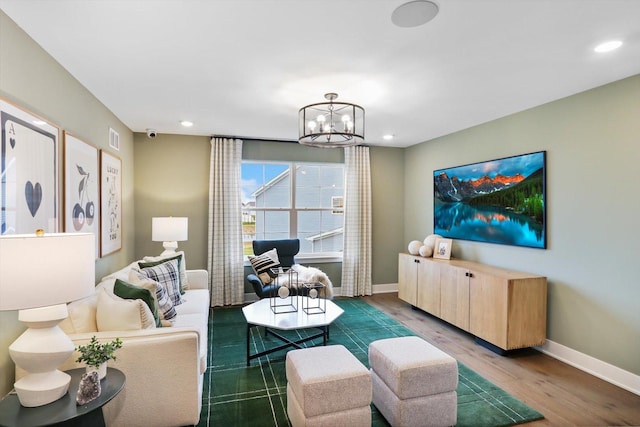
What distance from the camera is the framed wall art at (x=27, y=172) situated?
6.19 feet

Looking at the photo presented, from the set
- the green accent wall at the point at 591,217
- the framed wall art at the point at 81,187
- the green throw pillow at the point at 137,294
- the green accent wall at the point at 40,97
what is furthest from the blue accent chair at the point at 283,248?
the green accent wall at the point at 591,217

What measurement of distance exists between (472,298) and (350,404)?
7.44ft

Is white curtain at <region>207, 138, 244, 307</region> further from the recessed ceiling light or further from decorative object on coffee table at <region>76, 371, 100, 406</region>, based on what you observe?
the recessed ceiling light

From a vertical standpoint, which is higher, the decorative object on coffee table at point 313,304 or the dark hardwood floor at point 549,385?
the decorative object on coffee table at point 313,304

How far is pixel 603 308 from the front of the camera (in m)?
3.00

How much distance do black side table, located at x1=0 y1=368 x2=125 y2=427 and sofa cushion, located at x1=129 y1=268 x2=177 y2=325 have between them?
932 mm

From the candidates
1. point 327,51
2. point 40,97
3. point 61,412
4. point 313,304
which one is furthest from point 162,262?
point 327,51

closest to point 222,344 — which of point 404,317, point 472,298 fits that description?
point 404,317

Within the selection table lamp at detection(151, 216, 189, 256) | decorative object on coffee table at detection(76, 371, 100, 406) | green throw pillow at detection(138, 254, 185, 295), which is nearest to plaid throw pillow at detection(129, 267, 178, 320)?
green throw pillow at detection(138, 254, 185, 295)

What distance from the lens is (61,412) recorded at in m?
1.52

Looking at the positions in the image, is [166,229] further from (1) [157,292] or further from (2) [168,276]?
(1) [157,292]

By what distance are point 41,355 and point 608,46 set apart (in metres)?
3.63

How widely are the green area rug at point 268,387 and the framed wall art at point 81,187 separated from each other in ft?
4.94

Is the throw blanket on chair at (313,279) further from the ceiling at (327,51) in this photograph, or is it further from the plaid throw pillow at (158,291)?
the ceiling at (327,51)
